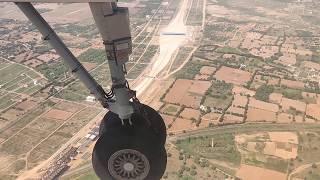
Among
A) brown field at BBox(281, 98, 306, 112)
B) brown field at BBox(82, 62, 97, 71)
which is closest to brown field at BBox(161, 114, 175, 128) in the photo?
brown field at BBox(281, 98, 306, 112)

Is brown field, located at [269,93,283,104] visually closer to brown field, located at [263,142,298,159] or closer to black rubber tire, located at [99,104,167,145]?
brown field, located at [263,142,298,159]

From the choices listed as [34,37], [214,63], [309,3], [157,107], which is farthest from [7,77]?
[309,3]

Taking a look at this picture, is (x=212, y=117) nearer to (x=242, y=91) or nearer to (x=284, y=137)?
(x=284, y=137)

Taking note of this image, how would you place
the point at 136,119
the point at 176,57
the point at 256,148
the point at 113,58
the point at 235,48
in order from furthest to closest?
the point at 235,48 → the point at 176,57 → the point at 256,148 → the point at 136,119 → the point at 113,58

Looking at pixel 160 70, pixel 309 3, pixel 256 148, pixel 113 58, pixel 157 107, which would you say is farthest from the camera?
pixel 309 3

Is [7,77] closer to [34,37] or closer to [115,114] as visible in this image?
[34,37]

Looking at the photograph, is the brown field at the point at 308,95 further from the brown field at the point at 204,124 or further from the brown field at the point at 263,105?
the brown field at the point at 204,124
